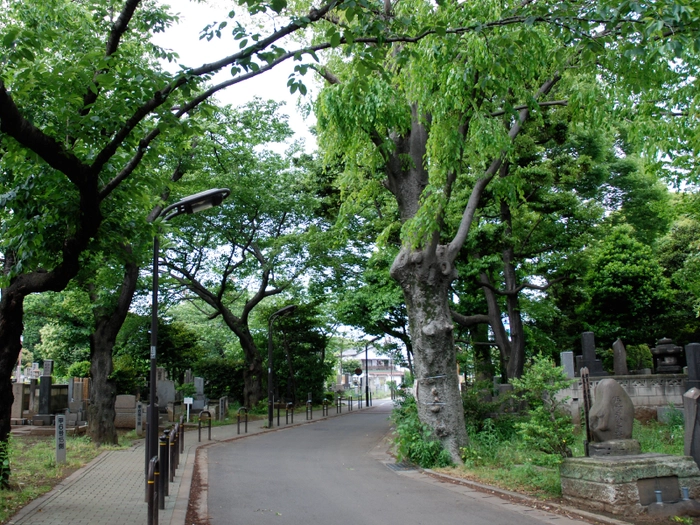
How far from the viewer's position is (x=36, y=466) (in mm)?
12945

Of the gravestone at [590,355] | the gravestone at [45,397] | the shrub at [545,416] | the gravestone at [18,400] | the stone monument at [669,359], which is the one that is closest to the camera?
the shrub at [545,416]

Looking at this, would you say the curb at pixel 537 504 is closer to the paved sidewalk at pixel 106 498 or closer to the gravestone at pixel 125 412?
the paved sidewalk at pixel 106 498

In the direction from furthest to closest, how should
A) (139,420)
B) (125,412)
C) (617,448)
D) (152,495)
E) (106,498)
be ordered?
(125,412) < (139,420) < (106,498) < (617,448) < (152,495)

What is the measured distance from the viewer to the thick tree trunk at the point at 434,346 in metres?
13.2

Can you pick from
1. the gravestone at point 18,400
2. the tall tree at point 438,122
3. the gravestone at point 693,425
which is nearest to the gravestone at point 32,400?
the gravestone at point 18,400

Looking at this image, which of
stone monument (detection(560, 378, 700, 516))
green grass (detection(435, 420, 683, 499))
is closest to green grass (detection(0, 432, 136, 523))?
green grass (detection(435, 420, 683, 499))

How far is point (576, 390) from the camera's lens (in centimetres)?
1920

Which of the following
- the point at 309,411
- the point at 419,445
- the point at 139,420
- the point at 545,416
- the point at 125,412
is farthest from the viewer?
the point at 309,411

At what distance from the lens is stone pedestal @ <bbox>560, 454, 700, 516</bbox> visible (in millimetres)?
8031

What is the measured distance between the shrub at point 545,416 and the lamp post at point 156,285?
5.90 m

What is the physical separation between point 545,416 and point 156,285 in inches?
276

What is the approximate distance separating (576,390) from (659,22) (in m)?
15.3

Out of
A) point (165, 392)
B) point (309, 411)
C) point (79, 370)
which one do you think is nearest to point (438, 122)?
point (165, 392)

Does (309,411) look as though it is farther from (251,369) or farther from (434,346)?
(434,346)
